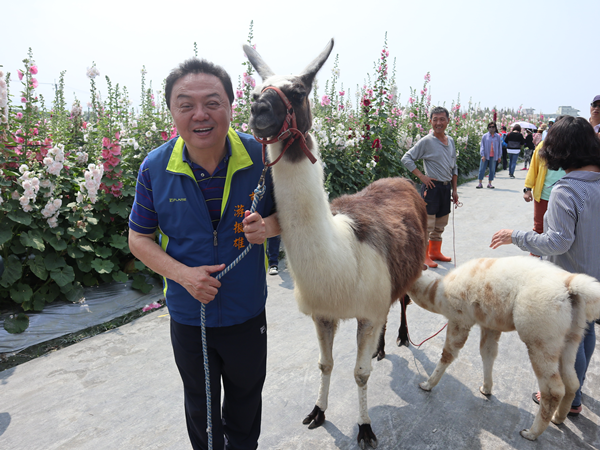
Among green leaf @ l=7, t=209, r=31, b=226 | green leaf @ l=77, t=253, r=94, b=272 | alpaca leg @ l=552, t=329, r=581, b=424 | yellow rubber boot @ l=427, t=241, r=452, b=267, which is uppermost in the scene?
green leaf @ l=7, t=209, r=31, b=226

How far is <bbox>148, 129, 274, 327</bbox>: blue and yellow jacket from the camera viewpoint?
1.69 meters

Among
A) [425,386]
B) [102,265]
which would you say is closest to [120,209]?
[102,265]

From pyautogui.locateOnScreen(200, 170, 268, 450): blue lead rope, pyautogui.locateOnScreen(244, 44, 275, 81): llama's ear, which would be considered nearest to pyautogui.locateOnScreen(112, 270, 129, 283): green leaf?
pyautogui.locateOnScreen(200, 170, 268, 450): blue lead rope

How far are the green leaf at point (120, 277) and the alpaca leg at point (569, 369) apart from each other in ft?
13.2

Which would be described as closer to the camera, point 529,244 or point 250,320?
point 250,320

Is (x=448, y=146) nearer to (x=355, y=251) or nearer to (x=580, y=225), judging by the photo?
(x=580, y=225)

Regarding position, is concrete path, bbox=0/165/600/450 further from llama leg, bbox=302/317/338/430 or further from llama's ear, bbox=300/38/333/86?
llama's ear, bbox=300/38/333/86

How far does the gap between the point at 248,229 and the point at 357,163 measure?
5.85m

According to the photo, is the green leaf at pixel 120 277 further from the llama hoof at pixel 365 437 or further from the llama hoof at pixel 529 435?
the llama hoof at pixel 529 435

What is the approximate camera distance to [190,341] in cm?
182

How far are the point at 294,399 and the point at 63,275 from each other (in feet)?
8.57

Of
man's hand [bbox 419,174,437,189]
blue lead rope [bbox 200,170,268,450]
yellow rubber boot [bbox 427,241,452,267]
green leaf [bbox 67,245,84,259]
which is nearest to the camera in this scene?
blue lead rope [bbox 200,170,268,450]

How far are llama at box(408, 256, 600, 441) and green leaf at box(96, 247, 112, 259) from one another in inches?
132

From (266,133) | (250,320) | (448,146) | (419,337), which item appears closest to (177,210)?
(266,133)
